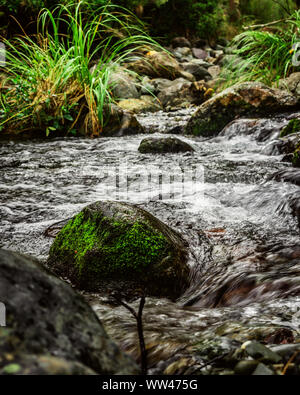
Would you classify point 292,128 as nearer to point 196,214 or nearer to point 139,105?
point 196,214

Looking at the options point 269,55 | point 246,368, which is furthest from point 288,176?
point 269,55

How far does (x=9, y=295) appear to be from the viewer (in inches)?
29.0

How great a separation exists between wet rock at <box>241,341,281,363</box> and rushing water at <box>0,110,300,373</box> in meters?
0.14

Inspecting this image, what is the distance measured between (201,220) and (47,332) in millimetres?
2020

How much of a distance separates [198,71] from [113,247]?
1157cm

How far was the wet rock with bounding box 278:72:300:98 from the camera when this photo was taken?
6775 mm

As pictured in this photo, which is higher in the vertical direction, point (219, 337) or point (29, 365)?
point (29, 365)

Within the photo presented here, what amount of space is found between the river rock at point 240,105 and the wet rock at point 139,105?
8.61 ft

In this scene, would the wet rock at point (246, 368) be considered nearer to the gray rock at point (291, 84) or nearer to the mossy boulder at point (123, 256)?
the mossy boulder at point (123, 256)

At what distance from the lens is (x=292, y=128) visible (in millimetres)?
4609

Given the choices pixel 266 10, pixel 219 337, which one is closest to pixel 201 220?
pixel 219 337

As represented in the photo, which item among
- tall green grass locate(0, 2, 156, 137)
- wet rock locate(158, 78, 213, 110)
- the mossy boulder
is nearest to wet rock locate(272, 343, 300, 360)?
the mossy boulder

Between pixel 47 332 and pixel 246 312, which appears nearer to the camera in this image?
pixel 47 332
